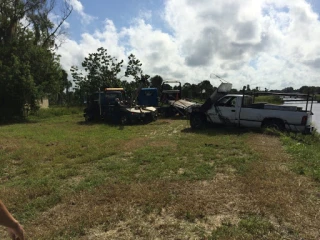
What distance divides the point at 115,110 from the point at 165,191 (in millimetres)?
13348

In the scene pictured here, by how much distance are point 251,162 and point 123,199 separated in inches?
156

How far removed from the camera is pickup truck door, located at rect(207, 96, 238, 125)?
13562 millimetres

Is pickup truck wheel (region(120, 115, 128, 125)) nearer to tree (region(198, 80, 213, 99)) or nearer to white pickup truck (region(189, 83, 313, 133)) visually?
white pickup truck (region(189, 83, 313, 133))

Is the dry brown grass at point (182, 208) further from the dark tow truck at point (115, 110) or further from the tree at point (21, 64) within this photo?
the tree at point (21, 64)

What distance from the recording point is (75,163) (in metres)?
8.09

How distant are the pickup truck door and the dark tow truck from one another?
5.43 metres

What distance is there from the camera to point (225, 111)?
45.2 ft

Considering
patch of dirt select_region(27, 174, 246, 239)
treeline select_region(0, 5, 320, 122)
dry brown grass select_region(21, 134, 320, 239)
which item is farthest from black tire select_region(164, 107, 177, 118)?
patch of dirt select_region(27, 174, 246, 239)

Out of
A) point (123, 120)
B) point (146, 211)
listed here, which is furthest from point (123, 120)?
point (146, 211)

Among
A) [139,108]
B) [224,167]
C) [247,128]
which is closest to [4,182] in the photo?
[224,167]

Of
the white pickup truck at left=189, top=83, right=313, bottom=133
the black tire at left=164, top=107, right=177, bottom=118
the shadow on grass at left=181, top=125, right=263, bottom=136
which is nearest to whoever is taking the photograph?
the white pickup truck at left=189, top=83, right=313, bottom=133

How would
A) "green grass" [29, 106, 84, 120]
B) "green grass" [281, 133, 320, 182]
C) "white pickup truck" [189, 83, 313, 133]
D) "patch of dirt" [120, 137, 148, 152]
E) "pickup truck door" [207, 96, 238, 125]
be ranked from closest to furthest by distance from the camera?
"green grass" [281, 133, 320, 182], "patch of dirt" [120, 137, 148, 152], "white pickup truck" [189, 83, 313, 133], "pickup truck door" [207, 96, 238, 125], "green grass" [29, 106, 84, 120]

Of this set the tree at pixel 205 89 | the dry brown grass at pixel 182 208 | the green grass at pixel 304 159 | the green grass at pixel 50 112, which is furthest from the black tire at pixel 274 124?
the green grass at pixel 50 112

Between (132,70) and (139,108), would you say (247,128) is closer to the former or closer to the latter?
(139,108)
